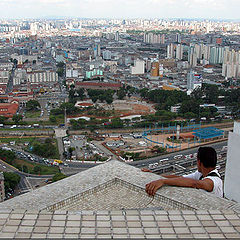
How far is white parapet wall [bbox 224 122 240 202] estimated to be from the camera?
7.36 ft

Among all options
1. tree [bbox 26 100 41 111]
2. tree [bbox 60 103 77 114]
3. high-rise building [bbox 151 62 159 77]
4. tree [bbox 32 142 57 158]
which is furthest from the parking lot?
high-rise building [bbox 151 62 159 77]

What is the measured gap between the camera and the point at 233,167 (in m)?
2.34

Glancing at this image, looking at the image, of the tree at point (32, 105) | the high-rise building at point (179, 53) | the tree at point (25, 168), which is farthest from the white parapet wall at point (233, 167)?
the high-rise building at point (179, 53)

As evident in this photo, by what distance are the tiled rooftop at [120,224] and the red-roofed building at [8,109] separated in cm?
753

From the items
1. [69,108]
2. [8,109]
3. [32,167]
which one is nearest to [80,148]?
[32,167]

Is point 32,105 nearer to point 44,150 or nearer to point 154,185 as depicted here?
point 44,150

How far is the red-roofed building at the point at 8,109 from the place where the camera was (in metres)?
8.05

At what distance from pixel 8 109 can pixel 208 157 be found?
7.90 metres

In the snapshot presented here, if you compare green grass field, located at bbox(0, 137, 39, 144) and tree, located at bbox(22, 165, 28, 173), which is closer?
tree, located at bbox(22, 165, 28, 173)

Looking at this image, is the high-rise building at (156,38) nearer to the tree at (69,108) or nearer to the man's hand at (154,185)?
the tree at (69,108)

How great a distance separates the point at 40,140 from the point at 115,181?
4.95 metres

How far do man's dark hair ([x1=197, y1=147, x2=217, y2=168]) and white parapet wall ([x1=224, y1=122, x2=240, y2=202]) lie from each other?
126 cm

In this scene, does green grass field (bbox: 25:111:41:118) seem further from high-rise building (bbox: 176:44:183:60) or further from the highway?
high-rise building (bbox: 176:44:183:60)

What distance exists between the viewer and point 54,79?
1270 centimetres
